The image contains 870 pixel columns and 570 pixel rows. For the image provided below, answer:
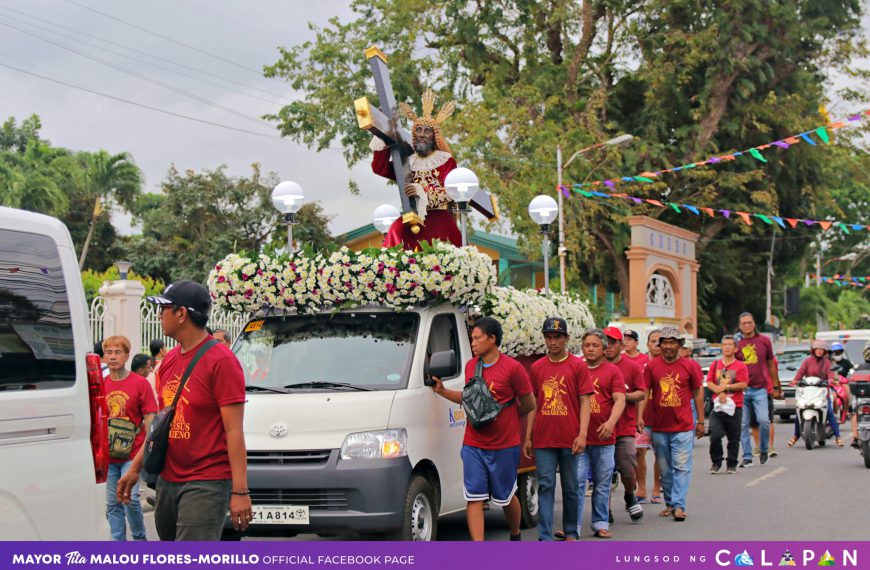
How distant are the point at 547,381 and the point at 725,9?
30.2m

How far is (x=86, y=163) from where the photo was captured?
48219mm

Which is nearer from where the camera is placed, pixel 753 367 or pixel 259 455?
pixel 259 455

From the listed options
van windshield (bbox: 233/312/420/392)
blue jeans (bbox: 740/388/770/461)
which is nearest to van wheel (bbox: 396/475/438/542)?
van windshield (bbox: 233/312/420/392)

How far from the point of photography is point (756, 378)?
15398mm

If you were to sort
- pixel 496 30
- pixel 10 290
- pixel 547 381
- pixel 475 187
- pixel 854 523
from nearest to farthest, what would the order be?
1. pixel 10 290
2. pixel 547 381
3. pixel 854 523
4. pixel 475 187
5. pixel 496 30

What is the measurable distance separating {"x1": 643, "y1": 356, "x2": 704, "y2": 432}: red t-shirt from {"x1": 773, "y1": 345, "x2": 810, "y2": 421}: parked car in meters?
14.2

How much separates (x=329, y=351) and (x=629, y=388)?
3.67 meters

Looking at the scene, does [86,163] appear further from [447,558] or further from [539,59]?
[447,558]

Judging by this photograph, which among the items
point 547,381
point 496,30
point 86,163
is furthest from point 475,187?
point 86,163

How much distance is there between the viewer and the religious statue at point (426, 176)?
11.7m

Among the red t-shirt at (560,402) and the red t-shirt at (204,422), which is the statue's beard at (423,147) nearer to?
the red t-shirt at (560,402)

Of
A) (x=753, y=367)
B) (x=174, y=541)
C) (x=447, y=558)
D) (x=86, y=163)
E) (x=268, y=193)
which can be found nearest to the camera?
(x=174, y=541)

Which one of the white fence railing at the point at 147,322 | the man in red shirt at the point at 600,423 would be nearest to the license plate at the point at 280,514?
the man in red shirt at the point at 600,423

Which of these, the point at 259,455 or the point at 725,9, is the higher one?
the point at 725,9
